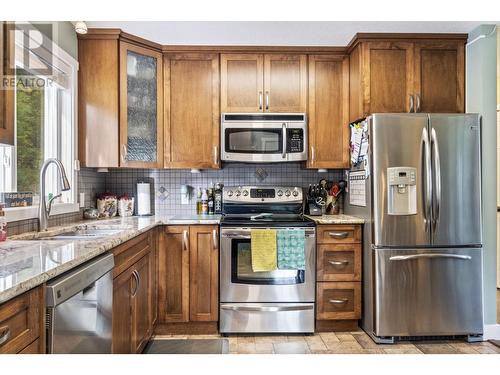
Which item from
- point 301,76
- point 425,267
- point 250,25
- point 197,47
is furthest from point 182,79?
point 425,267

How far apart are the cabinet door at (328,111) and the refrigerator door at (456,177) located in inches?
27.9

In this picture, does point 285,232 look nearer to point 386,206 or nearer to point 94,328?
point 386,206

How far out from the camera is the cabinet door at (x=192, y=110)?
2816 millimetres

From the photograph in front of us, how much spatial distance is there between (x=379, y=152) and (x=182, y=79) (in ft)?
5.43

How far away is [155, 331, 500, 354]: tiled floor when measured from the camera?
2271mm

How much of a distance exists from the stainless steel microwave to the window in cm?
116

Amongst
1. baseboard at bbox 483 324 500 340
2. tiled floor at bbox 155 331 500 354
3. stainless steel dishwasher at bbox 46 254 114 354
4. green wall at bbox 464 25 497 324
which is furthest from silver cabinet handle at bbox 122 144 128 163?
baseboard at bbox 483 324 500 340

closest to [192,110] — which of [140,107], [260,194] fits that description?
[140,107]

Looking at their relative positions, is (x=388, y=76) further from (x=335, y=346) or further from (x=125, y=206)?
(x=125, y=206)

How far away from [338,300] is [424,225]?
813 mm

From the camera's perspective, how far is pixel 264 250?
96.6 inches

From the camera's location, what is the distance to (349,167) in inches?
112

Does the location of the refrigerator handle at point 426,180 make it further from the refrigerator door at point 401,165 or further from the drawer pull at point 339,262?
the drawer pull at point 339,262

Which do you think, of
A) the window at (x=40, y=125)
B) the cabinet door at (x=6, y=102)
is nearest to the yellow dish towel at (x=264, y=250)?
the window at (x=40, y=125)
